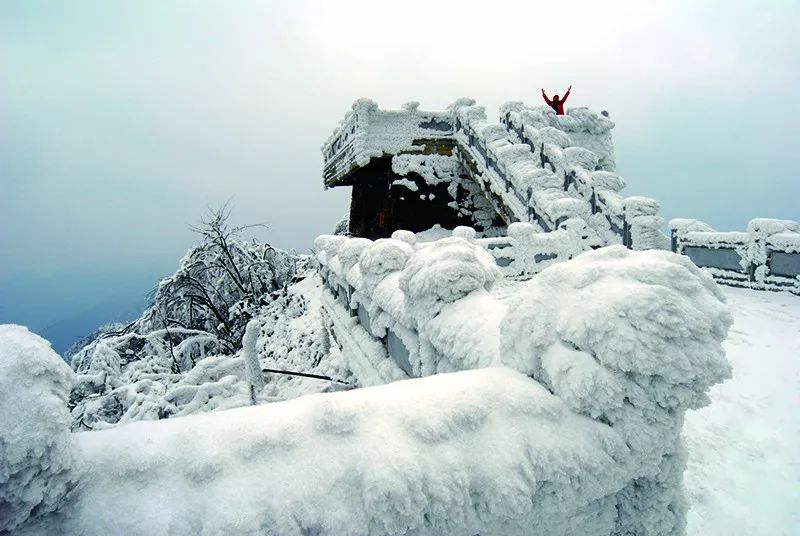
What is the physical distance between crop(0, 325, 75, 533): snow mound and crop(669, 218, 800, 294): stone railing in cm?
872

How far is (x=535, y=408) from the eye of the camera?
170 cm

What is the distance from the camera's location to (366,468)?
139 centimetres

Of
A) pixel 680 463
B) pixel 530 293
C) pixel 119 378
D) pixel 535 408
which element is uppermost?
pixel 530 293

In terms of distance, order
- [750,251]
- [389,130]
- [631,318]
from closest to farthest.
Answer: [631,318] → [750,251] → [389,130]

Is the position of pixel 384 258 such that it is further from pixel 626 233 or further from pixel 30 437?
pixel 626 233

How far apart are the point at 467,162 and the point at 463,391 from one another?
37.6 feet

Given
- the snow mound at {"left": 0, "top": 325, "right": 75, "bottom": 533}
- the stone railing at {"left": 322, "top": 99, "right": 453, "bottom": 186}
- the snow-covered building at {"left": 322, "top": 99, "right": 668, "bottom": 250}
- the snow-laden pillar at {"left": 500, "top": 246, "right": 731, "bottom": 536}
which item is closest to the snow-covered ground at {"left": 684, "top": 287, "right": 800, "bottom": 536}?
the snow-laden pillar at {"left": 500, "top": 246, "right": 731, "bottom": 536}

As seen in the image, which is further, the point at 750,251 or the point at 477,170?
the point at 477,170

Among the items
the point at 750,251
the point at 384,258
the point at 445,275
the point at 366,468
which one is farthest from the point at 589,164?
the point at 366,468

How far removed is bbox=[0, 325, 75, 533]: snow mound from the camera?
3.63 feet

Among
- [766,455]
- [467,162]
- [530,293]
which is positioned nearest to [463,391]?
[530,293]

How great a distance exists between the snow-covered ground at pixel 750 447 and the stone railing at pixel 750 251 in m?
2.24

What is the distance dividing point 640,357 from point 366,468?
107 cm

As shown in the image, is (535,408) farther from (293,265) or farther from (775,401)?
(293,265)
